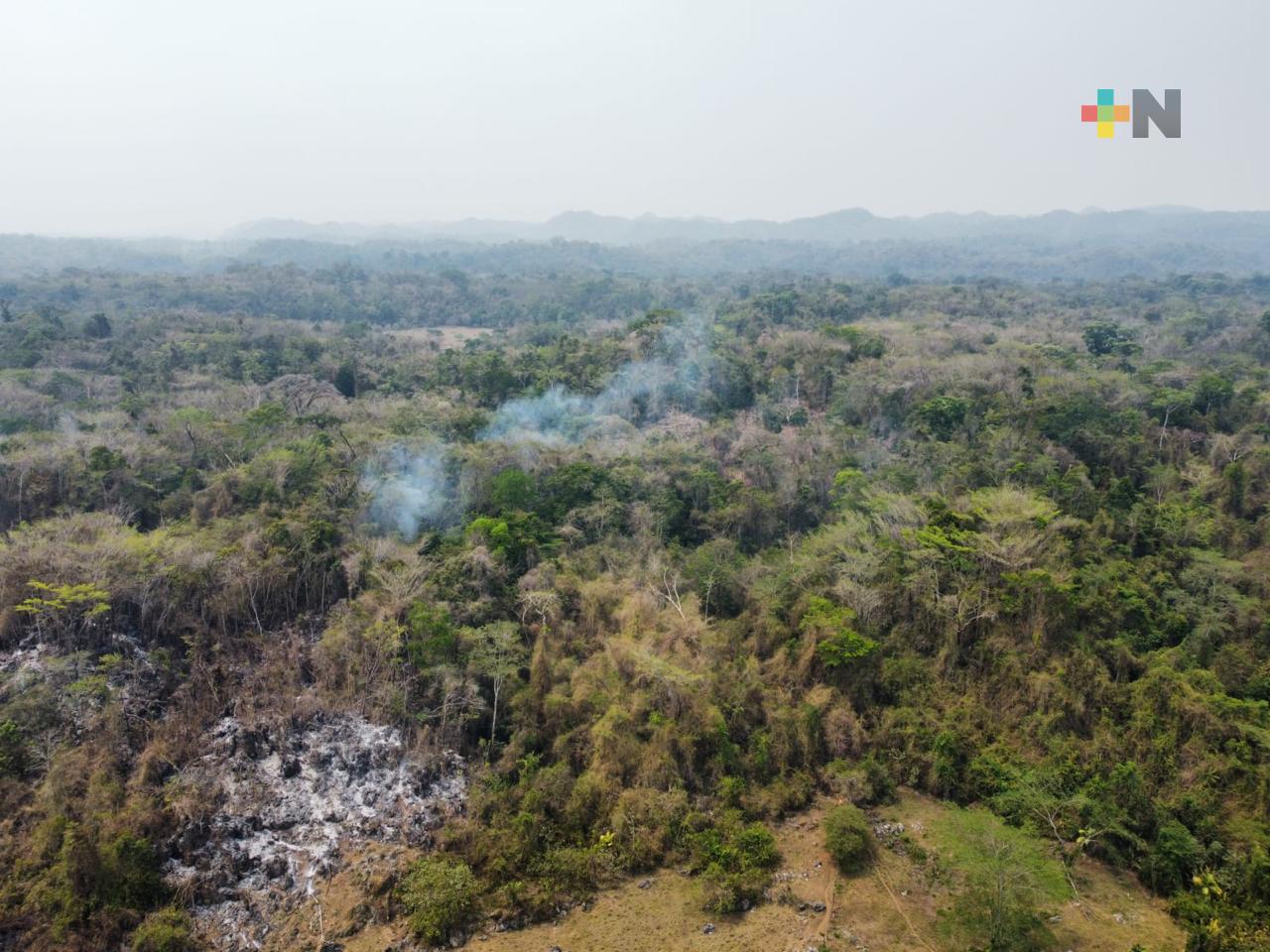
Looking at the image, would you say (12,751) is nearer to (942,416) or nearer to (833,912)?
(833,912)

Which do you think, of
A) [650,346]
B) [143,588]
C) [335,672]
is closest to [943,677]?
[335,672]

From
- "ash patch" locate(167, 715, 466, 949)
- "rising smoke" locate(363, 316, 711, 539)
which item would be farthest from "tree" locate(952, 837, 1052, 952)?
"rising smoke" locate(363, 316, 711, 539)

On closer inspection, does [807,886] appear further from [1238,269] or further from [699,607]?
[1238,269]

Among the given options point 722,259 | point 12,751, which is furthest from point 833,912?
point 722,259

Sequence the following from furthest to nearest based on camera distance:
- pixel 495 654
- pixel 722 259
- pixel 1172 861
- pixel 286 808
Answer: pixel 722 259 → pixel 495 654 → pixel 286 808 → pixel 1172 861

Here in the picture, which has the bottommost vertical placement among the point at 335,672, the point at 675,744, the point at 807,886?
the point at 807,886

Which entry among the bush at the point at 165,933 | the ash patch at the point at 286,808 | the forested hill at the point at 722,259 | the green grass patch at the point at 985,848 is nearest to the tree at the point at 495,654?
the ash patch at the point at 286,808

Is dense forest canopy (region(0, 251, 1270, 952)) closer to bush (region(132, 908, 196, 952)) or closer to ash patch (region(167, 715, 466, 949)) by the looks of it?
bush (region(132, 908, 196, 952))
